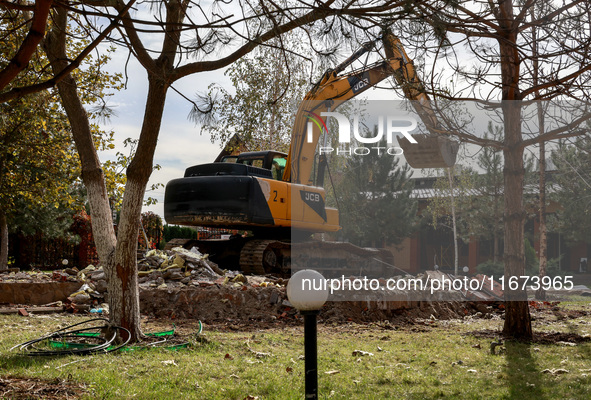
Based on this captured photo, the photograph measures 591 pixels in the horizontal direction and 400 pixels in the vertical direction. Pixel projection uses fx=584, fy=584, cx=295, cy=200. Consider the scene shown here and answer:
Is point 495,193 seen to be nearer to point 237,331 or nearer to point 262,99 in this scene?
point 262,99

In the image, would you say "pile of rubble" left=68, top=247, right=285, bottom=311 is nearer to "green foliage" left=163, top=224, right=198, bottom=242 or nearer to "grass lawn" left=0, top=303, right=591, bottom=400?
"grass lawn" left=0, top=303, right=591, bottom=400

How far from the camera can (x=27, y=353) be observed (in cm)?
626

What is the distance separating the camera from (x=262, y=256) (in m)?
14.4

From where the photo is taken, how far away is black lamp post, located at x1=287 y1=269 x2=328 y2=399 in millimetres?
3529

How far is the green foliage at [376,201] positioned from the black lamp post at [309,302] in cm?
2167

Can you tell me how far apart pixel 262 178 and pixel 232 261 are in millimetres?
3985

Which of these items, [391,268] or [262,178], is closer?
[262,178]

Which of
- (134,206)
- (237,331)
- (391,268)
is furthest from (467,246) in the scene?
(134,206)

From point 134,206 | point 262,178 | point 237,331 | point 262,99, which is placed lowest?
point 237,331

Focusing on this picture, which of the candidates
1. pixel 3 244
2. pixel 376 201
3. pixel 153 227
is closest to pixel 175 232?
pixel 153 227

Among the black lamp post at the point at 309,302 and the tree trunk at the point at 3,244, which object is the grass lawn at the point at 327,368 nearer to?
the black lamp post at the point at 309,302

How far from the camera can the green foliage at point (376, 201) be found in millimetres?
25156

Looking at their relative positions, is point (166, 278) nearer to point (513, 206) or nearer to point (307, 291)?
point (513, 206)

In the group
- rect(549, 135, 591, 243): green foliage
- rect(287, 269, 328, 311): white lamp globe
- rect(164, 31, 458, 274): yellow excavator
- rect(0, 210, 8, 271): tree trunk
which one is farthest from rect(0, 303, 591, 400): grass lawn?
rect(549, 135, 591, 243): green foliage
